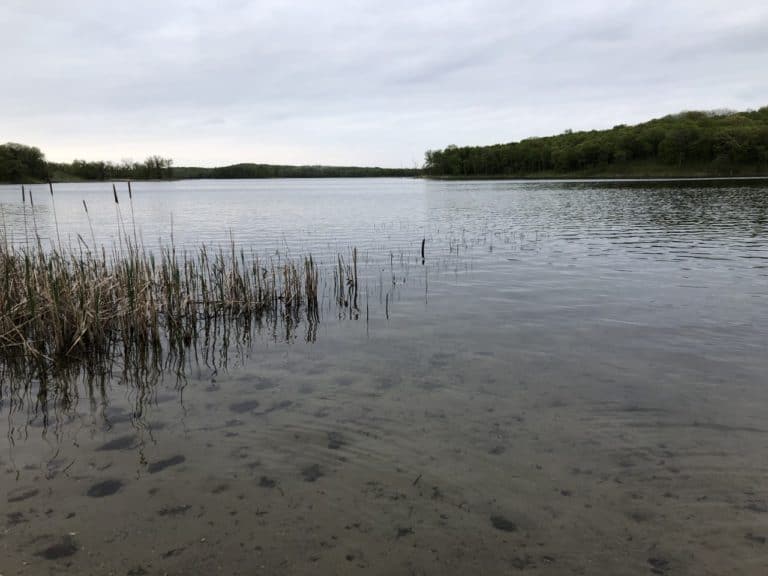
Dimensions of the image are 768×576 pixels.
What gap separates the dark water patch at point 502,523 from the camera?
460 cm

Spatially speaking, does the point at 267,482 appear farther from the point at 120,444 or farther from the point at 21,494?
the point at 21,494

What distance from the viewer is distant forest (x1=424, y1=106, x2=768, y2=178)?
413 feet

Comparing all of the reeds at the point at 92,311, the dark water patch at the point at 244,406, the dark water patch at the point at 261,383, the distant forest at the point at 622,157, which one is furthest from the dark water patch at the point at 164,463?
the distant forest at the point at 622,157

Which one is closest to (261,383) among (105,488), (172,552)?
(105,488)

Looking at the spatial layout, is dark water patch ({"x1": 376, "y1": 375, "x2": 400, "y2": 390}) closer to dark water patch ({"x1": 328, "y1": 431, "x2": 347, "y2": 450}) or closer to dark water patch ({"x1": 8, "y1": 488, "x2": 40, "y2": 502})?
dark water patch ({"x1": 328, "y1": 431, "x2": 347, "y2": 450})

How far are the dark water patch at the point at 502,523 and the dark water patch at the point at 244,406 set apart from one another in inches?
153

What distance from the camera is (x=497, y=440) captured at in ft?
20.4

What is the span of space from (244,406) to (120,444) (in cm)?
168

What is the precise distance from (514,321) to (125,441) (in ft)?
28.1

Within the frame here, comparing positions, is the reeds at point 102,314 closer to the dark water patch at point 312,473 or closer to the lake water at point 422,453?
the lake water at point 422,453

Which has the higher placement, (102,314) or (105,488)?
(102,314)

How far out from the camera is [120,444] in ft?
20.4

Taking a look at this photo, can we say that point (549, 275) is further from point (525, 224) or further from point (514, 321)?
point (525, 224)

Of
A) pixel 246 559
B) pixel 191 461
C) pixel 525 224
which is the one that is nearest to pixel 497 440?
pixel 246 559
